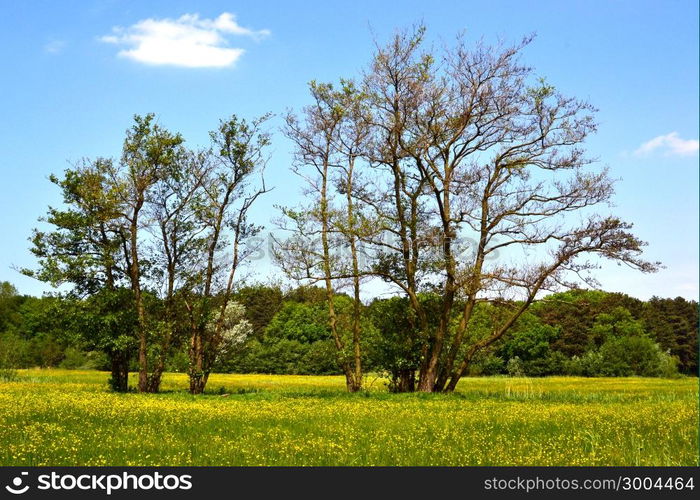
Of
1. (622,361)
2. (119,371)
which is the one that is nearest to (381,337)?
(119,371)

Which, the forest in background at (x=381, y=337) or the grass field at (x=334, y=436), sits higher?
the forest in background at (x=381, y=337)

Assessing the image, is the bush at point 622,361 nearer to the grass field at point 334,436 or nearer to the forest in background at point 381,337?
the forest in background at point 381,337

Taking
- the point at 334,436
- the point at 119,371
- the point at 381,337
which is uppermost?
the point at 381,337

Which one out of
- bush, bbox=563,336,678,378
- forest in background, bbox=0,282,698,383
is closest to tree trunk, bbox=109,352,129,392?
forest in background, bbox=0,282,698,383

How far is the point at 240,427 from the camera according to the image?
1714 cm

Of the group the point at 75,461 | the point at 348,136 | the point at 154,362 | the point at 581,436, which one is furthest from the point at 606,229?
the point at 75,461

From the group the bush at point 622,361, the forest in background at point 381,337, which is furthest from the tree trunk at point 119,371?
the bush at point 622,361

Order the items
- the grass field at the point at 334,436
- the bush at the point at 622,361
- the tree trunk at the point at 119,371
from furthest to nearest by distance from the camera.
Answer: the bush at the point at 622,361, the tree trunk at the point at 119,371, the grass field at the point at 334,436

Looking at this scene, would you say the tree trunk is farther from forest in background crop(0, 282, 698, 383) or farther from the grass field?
Result: the grass field

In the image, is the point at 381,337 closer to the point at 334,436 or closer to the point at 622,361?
the point at 334,436

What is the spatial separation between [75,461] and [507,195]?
995 inches

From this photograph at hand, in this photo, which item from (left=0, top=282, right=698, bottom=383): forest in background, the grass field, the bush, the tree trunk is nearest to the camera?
the grass field

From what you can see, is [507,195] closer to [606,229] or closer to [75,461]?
[606,229]

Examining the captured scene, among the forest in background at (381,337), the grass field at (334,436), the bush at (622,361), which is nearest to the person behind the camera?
the grass field at (334,436)
